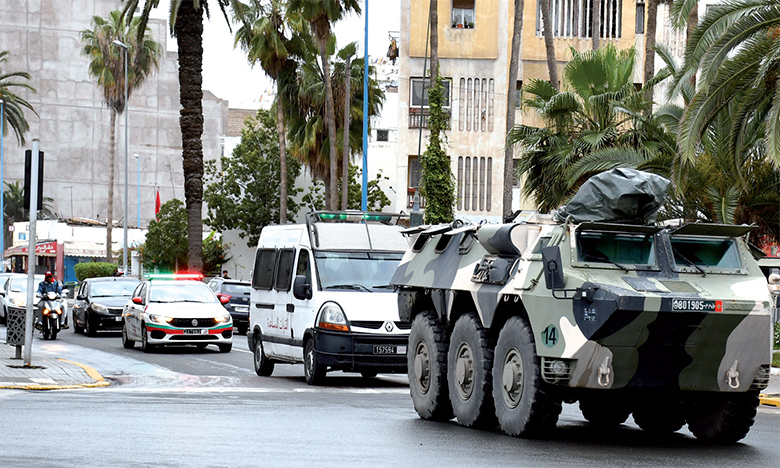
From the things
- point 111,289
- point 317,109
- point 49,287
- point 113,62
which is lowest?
point 111,289

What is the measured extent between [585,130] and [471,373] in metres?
16.8

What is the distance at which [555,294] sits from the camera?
398 inches

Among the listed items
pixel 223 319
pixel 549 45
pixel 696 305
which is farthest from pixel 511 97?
pixel 696 305

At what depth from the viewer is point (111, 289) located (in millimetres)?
33156

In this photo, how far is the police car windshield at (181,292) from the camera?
1000 inches

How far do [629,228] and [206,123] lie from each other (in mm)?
81154

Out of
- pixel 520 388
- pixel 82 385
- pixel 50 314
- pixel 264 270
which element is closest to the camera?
pixel 520 388

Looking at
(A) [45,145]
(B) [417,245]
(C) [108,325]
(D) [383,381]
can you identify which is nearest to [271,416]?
(B) [417,245]

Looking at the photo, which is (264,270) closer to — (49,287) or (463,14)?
(49,287)

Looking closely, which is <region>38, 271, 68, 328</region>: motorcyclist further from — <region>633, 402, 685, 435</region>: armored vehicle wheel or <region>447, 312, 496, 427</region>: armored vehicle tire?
<region>633, 402, 685, 435</region>: armored vehicle wheel

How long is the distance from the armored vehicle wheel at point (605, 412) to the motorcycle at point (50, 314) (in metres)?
20.2

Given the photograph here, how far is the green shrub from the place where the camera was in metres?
61.4

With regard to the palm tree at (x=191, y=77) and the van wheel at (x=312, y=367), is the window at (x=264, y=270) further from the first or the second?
the palm tree at (x=191, y=77)

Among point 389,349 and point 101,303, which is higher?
point 389,349
